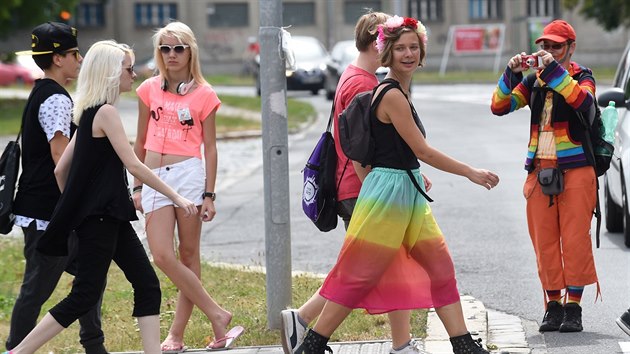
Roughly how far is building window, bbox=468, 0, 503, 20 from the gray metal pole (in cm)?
6321

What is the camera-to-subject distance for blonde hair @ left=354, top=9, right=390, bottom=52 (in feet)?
21.9

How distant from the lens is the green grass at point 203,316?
24.8 feet

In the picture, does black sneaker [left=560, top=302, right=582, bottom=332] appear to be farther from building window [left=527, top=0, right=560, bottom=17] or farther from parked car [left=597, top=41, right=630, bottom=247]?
building window [left=527, top=0, right=560, bottom=17]

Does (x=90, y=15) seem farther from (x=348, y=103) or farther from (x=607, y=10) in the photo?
(x=348, y=103)

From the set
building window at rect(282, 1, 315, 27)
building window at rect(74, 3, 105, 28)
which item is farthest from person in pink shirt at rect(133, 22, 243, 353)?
building window at rect(282, 1, 315, 27)

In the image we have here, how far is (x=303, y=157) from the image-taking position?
20.2 m

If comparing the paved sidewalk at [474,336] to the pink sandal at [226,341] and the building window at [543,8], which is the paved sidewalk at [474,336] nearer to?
the pink sandal at [226,341]

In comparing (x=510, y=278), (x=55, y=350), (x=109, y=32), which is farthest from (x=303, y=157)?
(x=109, y=32)

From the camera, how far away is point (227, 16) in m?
69.1

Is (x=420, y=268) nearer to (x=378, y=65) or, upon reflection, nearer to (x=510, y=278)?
(x=378, y=65)

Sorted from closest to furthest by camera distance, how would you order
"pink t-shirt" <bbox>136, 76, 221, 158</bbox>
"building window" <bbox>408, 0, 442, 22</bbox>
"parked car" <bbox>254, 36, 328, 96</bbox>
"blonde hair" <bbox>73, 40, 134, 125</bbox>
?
"blonde hair" <bbox>73, 40, 134, 125</bbox>
"pink t-shirt" <bbox>136, 76, 221, 158</bbox>
"parked car" <bbox>254, 36, 328, 96</bbox>
"building window" <bbox>408, 0, 442, 22</bbox>

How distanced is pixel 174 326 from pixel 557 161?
239 centimetres

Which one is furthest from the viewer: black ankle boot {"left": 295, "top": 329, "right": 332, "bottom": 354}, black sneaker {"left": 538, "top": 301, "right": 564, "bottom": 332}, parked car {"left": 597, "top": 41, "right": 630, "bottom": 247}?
parked car {"left": 597, "top": 41, "right": 630, "bottom": 247}

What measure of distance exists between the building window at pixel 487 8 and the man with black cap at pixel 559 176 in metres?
62.9
